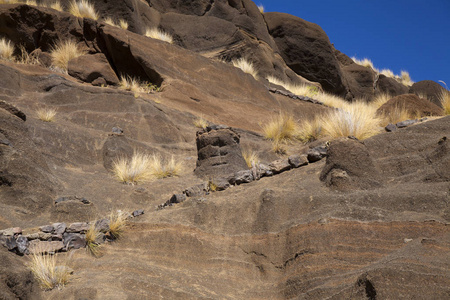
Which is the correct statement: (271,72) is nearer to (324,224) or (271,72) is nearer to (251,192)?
(251,192)

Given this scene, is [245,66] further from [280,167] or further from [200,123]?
[280,167]

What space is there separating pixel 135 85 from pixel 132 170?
17.8 feet

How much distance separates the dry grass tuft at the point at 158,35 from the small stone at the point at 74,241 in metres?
12.9

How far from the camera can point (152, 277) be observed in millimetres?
4859

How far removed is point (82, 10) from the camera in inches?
622

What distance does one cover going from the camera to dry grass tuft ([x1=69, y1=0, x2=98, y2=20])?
1554 cm

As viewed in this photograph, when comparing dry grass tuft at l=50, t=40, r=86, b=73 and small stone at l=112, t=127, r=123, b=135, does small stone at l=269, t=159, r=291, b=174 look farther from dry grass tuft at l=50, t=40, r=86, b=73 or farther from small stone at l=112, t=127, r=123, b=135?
dry grass tuft at l=50, t=40, r=86, b=73

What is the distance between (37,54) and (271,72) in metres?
11.1

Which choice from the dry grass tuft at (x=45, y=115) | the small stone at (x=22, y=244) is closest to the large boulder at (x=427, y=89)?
the dry grass tuft at (x=45, y=115)

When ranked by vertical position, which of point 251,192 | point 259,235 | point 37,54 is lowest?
point 259,235

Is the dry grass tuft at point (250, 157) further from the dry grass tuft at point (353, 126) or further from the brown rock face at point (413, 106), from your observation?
the brown rock face at point (413, 106)

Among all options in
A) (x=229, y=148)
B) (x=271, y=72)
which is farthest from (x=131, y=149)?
(x=271, y=72)

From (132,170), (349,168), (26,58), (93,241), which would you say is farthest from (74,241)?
(26,58)

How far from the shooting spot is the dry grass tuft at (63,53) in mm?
13062
